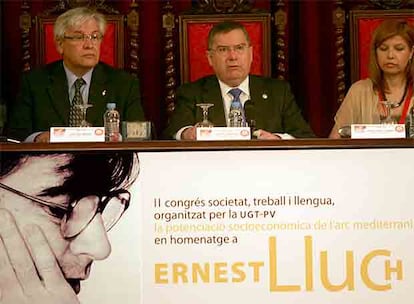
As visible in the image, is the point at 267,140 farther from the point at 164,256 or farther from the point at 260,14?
the point at 260,14

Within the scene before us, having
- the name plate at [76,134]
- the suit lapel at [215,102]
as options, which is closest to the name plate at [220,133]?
the name plate at [76,134]

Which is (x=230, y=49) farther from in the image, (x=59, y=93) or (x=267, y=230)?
(x=267, y=230)

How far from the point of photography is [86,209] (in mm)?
3127

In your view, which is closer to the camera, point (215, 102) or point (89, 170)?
point (89, 170)

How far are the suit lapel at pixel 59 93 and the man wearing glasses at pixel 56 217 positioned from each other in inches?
33.8

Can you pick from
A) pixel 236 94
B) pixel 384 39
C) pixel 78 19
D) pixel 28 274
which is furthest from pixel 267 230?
pixel 78 19

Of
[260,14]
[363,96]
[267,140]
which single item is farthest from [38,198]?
[260,14]

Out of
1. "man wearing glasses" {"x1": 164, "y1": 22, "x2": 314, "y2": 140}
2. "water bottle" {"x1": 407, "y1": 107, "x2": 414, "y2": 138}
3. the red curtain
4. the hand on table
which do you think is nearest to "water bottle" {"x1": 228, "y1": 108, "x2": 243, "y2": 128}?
"man wearing glasses" {"x1": 164, "y1": 22, "x2": 314, "y2": 140}

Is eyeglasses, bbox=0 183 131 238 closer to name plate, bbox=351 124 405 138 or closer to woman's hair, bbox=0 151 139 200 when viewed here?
woman's hair, bbox=0 151 139 200

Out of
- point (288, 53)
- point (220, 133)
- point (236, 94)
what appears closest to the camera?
point (220, 133)

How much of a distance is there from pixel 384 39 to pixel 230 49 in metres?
0.70

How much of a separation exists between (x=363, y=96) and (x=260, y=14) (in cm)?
87

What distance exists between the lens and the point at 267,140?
3146 mm

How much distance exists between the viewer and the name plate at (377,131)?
320 centimetres
